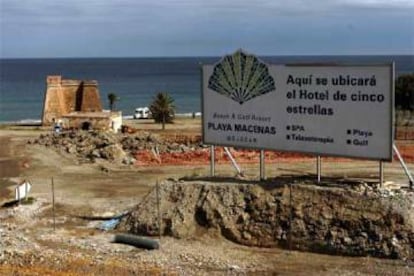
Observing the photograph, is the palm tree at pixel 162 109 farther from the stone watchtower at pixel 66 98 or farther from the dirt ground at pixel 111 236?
the dirt ground at pixel 111 236

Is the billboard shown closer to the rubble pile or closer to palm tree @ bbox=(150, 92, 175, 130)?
the rubble pile

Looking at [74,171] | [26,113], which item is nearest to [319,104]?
[74,171]

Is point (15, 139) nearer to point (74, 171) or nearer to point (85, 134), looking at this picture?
point (85, 134)

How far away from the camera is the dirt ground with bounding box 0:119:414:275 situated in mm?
19922

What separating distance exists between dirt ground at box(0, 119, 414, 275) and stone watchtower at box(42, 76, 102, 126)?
3569 centimetres

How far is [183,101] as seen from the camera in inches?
5551

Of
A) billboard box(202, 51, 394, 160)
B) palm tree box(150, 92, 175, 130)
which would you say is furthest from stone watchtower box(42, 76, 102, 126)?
billboard box(202, 51, 394, 160)

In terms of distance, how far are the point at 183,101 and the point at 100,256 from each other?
120246mm

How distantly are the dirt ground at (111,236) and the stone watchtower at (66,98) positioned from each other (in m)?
35.7

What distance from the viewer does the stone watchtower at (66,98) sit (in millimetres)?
75188

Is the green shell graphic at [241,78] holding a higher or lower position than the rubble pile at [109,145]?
higher

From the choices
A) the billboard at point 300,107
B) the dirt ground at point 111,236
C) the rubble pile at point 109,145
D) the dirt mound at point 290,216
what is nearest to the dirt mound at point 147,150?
the rubble pile at point 109,145

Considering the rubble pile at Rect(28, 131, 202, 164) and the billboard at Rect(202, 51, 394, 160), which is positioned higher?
the billboard at Rect(202, 51, 394, 160)

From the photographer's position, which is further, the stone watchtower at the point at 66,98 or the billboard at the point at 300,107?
the stone watchtower at the point at 66,98
